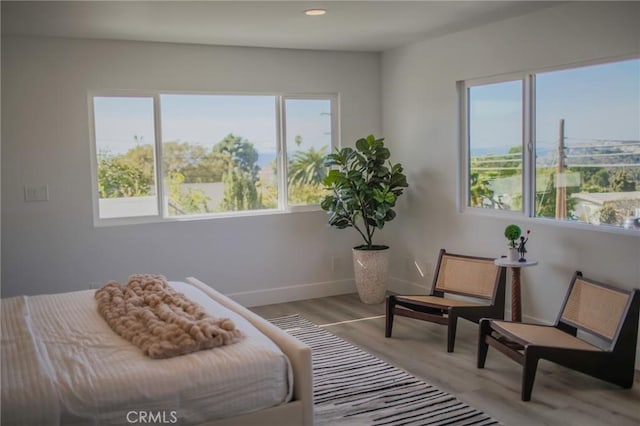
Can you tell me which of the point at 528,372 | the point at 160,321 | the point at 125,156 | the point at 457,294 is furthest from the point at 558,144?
the point at 125,156

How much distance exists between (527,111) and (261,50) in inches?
96.7

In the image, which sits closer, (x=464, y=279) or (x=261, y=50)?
(x=464, y=279)

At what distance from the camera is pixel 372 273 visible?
5.69 metres

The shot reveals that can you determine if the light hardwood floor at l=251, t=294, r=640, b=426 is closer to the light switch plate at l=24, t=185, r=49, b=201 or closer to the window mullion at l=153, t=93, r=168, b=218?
the window mullion at l=153, t=93, r=168, b=218

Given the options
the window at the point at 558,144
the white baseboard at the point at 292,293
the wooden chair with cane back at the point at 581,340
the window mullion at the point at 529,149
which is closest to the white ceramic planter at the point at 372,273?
the white baseboard at the point at 292,293

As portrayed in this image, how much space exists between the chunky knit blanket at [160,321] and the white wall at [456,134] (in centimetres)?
262

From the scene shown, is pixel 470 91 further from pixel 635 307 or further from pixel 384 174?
pixel 635 307

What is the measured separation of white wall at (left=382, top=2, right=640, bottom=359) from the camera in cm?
403

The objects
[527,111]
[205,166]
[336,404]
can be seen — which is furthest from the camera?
[205,166]

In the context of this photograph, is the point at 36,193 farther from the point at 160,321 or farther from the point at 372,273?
the point at 372,273

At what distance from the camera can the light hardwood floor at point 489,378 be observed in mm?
3316

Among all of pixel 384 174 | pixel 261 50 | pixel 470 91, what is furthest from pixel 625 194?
pixel 261 50

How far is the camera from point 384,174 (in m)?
5.61

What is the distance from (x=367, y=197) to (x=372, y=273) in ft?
2.36
